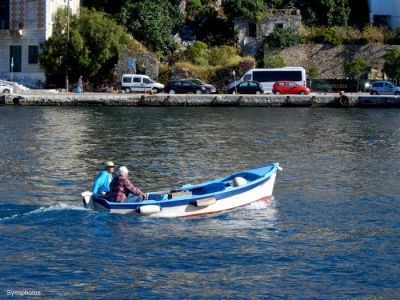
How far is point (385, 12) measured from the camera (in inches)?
2886

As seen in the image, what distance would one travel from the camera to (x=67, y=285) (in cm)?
1727

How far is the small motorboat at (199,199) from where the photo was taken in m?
22.5

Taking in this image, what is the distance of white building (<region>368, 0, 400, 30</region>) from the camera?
73062 mm

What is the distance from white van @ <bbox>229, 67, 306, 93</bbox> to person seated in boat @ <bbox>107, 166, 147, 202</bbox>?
44127 millimetres

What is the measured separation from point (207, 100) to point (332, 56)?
14.0 meters

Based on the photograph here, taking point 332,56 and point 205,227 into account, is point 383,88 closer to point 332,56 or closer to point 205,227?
point 332,56

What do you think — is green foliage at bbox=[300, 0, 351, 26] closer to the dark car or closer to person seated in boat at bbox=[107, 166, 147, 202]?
the dark car

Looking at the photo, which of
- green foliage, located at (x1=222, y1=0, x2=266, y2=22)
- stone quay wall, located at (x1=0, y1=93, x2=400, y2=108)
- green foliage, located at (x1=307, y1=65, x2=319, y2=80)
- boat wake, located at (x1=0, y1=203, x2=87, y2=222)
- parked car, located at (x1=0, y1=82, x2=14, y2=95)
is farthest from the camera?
green foliage, located at (x1=222, y1=0, x2=266, y2=22)

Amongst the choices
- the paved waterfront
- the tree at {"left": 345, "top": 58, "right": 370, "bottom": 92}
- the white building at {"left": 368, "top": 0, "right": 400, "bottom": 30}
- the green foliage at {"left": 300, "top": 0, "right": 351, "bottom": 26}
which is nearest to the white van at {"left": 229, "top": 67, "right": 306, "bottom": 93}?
the paved waterfront

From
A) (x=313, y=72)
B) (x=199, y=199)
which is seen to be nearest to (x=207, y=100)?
(x=313, y=72)

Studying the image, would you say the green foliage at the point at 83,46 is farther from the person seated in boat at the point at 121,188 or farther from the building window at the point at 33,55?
the person seated in boat at the point at 121,188

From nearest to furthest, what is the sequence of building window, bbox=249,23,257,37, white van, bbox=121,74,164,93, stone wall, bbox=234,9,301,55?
1. white van, bbox=121,74,164,93
2. stone wall, bbox=234,9,301,55
3. building window, bbox=249,23,257,37

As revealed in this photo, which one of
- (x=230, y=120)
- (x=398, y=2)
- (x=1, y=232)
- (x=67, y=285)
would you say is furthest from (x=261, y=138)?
(x=398, y=2)

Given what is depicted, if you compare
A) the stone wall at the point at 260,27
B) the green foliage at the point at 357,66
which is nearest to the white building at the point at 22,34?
the stone wall at the point at 260,27
